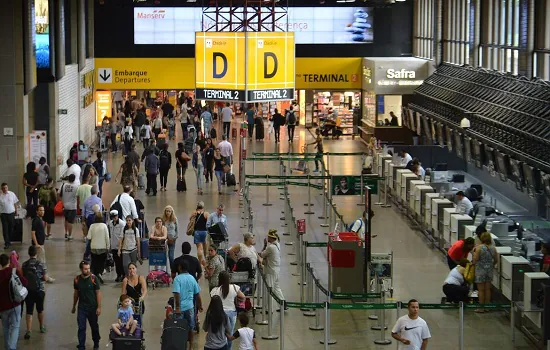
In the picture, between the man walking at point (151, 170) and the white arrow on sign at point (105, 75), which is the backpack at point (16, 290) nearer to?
the man walking at point (151, 170)

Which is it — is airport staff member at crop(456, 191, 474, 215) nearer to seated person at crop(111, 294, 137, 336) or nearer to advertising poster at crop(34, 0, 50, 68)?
seated person at crop(111, 294, 137, 336)

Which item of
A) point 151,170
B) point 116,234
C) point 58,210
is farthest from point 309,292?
point 151,170

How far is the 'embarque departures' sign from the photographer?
30312 mm

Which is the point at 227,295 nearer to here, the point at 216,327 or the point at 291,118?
the point at 216,327

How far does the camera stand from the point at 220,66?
3066cm

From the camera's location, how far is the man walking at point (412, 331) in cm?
1447

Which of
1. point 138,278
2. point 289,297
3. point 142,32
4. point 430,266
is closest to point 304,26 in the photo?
point 142,32

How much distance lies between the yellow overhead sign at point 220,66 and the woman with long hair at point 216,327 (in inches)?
635

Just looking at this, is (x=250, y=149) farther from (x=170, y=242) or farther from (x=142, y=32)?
(x=170, y=242)

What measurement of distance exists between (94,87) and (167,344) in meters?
32.6

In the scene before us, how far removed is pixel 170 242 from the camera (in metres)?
21.2

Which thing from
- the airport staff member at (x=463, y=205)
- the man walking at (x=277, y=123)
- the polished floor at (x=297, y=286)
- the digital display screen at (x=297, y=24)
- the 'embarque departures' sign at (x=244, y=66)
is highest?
the digital display screen at (x=297, y=24)

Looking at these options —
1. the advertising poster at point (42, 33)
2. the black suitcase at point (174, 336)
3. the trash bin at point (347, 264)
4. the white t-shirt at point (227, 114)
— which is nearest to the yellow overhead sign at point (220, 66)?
the advertising poster at point (42, 33)

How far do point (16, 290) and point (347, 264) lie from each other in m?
6.24
